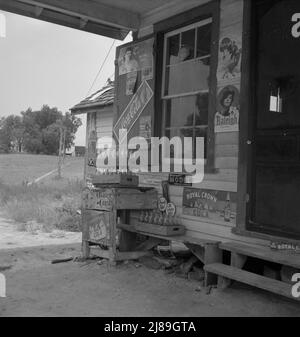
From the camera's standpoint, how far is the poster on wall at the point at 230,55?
515 cm

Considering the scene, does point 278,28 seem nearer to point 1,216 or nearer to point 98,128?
point 98,128

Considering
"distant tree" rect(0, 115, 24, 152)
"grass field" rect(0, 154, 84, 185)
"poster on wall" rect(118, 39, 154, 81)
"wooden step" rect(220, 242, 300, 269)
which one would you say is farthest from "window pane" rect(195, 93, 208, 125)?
"distant tree" rect(0, 115, 24, 152)

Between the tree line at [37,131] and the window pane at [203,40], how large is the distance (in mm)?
71060

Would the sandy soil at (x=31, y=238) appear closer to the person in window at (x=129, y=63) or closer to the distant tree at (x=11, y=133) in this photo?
the person in window at (x=129, y=63)

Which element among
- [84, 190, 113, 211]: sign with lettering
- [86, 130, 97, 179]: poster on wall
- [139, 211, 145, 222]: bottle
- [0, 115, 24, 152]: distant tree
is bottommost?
[139, 211, 145, 222]: bottle

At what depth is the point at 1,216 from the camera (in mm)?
12680

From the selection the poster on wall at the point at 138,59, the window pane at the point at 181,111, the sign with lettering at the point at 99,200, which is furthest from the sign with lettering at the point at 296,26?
the sign with lettering at the point at 99,200

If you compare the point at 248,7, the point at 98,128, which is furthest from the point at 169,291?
the point at 98,128

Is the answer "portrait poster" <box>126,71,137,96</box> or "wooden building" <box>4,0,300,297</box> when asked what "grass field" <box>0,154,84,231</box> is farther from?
"wooden building" <box>4,0,300,297</box>

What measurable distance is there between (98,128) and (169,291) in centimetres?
815

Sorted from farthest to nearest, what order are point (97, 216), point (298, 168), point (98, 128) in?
point (98, 128)
point (97, 216)
point (298, 168)

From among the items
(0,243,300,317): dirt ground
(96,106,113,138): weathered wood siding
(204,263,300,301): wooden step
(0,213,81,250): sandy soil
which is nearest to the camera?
(204,263,300,301): wooden step

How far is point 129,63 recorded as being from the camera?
7004 millimetres

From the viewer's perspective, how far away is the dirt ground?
4344mm
